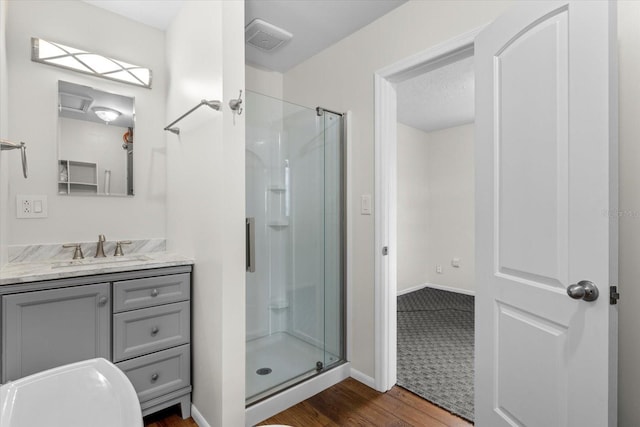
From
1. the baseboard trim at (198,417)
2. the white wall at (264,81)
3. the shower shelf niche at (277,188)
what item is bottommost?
the baseboard trim at (198,417)

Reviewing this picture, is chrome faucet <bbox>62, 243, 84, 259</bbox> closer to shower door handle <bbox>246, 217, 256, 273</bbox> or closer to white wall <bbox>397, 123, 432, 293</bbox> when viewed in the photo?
shower door handle <bbox>246, 217, 256, 273</bbox>

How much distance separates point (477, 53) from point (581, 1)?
48cm

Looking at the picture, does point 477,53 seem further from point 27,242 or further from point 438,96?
point 27,242

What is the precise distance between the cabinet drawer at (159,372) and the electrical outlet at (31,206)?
102 centimetres

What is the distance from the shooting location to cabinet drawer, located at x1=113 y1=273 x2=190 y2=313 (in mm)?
1609

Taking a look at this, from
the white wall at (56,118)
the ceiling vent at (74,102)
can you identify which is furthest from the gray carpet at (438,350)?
the ceiling vent at (74,102)

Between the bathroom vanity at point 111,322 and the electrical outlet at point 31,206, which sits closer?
the bathroom vanity at point 111,322

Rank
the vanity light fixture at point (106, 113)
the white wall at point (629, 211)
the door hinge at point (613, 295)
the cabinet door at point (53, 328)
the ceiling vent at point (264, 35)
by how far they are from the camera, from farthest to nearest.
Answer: the ceiling vent at point (264, 35)
the vanity light fixture at point (106, 113)
the cabinet door at point (53, 328)
the white wall at point (629, 211)
the door hinge at point (613, 295)

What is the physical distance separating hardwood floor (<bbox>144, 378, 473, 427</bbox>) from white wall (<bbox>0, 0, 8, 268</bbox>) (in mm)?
1236

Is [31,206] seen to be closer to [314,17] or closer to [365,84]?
[314,17]

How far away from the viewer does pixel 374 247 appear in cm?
216

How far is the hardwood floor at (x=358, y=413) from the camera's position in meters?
1.76

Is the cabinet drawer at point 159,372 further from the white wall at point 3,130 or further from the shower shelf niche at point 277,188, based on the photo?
the shower shelf niche at point 277,188

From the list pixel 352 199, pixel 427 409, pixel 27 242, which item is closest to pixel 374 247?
pixel 352 199
